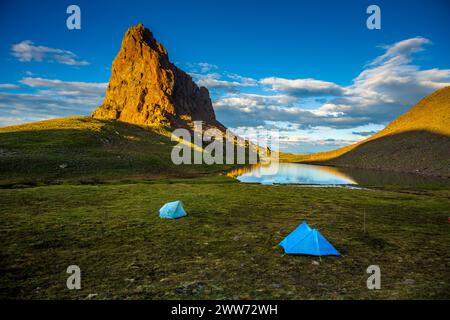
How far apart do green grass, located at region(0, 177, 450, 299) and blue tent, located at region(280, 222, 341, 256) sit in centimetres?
50

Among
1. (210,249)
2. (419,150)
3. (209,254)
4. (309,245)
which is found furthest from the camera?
(419,150)

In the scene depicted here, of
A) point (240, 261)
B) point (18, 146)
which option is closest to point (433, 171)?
point (240, 261)

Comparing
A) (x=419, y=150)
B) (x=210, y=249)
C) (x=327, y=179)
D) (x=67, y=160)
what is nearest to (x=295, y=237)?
(x=210, y=249)

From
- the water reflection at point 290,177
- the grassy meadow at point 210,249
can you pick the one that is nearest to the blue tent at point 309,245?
the grassy meadow at point 210,249

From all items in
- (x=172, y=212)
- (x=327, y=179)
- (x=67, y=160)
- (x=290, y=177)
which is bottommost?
(x=327, y=179)

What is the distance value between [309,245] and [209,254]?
20.5ft

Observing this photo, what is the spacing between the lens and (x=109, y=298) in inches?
448

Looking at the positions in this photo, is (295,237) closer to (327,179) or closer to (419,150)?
(327,179)

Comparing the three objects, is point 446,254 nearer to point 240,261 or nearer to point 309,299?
point 309,299

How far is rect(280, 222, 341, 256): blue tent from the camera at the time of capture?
16.6 meters

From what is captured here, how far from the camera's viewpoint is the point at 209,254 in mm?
16906

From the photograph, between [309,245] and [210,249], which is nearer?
[309,245]

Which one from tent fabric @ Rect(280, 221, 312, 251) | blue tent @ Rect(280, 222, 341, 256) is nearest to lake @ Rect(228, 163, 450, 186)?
tent fabric @ Rect(280, 221, 312, 251)
